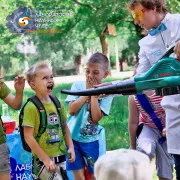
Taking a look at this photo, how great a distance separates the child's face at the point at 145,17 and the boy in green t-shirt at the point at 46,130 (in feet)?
2.84

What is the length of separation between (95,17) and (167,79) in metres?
9.09

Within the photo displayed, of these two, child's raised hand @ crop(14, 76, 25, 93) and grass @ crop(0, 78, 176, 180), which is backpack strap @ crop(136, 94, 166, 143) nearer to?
child's raised hand @ crop(14, 76, 25, 93)

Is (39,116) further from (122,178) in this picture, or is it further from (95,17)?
(95,17)

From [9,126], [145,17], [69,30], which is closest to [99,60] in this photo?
[145,17]

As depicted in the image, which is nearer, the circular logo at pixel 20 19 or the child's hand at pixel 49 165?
the child's hand at pixel 49 165

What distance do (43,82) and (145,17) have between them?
0.93m

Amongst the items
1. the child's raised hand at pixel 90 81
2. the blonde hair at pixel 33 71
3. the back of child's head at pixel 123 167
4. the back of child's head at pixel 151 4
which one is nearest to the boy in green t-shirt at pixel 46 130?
the blonde hair at pixel 33 71

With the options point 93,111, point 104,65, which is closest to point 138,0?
point 104,65

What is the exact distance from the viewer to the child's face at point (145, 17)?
244cm

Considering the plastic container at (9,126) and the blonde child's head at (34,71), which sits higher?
the blonde child's head at (34,71)

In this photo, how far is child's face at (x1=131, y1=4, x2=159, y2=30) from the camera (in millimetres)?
2438

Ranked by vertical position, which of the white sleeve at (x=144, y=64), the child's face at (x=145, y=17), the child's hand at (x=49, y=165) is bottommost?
the child's hand at (x=49, y=165)

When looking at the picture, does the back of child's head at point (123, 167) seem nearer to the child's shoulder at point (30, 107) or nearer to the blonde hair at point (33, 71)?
the child's shoulder at point (30, 107)

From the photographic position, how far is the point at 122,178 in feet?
4.78
